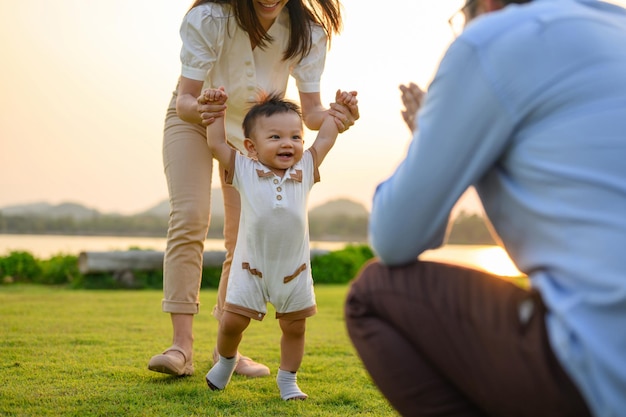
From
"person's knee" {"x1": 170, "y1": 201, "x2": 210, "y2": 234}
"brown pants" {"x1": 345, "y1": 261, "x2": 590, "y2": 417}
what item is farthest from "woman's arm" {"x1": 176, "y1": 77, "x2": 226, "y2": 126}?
"brown pants" {"x1": 345, "y1": 261, "x2": 590, "y2": 417}

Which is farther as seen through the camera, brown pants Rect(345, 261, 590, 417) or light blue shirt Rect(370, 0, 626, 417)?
brown pants Rect(345, 261, 590, 417)

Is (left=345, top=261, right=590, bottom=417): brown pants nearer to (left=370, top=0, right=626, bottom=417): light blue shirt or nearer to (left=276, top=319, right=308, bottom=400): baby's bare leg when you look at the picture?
(left=370, top=0, right=626, bottom=417): light blue shirt

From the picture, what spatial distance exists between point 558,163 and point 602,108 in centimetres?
11

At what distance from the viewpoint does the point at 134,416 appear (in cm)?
225

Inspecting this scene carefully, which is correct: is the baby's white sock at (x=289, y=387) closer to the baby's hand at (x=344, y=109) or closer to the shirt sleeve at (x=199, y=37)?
the baby's hand at (x=344, y=109)

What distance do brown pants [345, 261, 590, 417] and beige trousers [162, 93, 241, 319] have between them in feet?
4.82

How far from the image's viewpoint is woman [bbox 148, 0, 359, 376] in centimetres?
282

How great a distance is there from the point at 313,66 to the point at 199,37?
48 centimetres

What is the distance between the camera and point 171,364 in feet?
8.89

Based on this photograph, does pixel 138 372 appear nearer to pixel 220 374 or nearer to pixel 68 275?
pixel 220 374

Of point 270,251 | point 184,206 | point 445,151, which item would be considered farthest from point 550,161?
point 184,206

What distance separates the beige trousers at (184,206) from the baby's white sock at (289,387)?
1.67 feet

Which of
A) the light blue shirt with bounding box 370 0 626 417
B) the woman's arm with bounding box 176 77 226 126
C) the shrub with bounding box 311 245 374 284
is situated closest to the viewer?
the light blue shirt with bounding box 370 0 626 417

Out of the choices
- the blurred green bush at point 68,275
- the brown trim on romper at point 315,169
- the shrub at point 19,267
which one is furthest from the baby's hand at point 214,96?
the shrub at point 19,267
